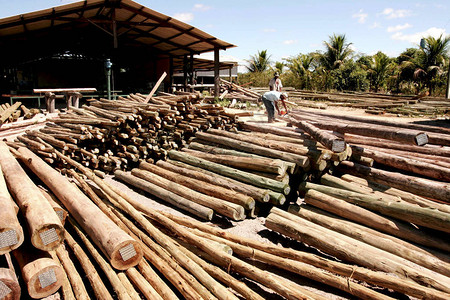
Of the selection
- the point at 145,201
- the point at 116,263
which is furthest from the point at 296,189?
the point at 116,263

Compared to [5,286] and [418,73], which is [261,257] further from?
[418,73]

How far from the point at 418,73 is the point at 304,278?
29987mm

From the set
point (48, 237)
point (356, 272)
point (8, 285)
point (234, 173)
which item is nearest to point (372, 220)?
point (356, 272)

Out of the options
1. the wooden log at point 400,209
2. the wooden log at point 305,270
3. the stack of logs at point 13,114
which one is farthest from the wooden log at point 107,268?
the stack of logs at point 13,114

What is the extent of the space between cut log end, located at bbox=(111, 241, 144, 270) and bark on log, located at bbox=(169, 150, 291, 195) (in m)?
2.65

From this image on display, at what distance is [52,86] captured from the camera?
1928 cm

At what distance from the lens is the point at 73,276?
11.6ft

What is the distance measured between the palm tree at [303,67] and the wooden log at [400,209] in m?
27.3

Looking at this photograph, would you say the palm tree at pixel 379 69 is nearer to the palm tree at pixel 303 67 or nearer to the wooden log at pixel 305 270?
the palm tree at pixel 303 67

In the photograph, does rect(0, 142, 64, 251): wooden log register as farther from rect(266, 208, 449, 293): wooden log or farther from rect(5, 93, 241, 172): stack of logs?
rect(266, 208, 449, 293): wooden log

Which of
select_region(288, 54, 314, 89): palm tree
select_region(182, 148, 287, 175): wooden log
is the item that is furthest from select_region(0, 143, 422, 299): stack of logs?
select_region(288, 54, 314, 89): palm tree

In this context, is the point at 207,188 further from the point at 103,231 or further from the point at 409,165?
the point at 409,165

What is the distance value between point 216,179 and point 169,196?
3.07 ft

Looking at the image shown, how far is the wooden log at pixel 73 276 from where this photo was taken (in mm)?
3321
